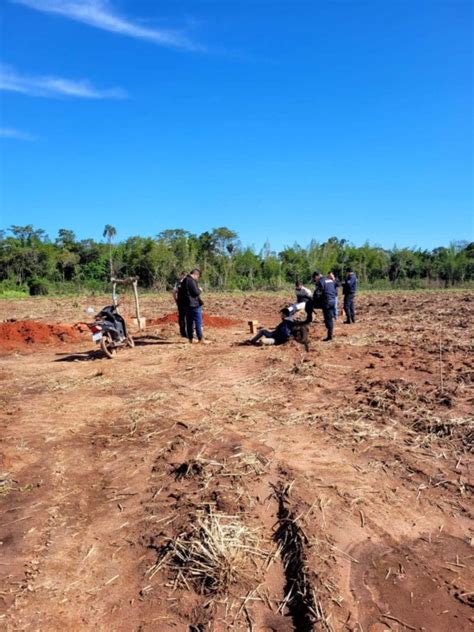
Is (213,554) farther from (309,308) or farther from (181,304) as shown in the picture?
(309,308)

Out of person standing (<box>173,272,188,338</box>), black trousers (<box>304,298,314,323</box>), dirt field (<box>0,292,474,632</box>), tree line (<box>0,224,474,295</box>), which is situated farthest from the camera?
tree line (<box>0,224,474,295</box>)

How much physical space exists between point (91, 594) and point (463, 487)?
2.91m

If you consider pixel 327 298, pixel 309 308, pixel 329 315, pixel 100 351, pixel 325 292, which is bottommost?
pixel 100 351

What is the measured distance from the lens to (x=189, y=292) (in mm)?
9992

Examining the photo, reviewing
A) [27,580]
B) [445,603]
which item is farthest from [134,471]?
[445,603]

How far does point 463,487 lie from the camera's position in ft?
12.6

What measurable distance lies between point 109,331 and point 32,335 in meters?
4.06

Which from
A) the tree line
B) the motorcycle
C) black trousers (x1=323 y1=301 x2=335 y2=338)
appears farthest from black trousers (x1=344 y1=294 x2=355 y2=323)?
the tree line

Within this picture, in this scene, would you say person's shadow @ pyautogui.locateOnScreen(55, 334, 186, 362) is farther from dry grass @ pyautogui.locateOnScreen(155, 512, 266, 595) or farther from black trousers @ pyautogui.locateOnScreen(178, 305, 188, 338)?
dry grass @ pyautogui.locateOnScreen(155, 512, 266, 595)

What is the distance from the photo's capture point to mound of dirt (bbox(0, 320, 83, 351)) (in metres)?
12.2

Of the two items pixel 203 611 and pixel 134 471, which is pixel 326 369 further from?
pixel 203 611

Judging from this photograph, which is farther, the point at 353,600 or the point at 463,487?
the point at 463,487

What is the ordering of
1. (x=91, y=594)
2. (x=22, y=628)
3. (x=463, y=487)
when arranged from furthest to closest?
(x=463, y=487), (x=91, y=594), (x=22, y=628)

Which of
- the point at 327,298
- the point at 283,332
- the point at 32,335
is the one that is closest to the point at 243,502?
the point at 283,332
